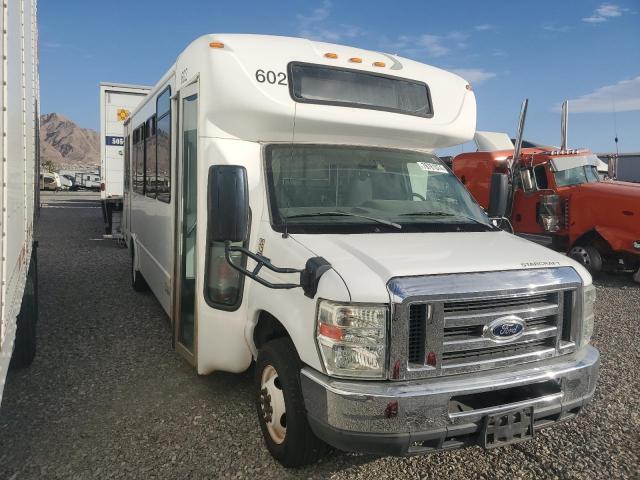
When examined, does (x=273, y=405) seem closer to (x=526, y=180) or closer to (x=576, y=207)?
(x=576, y=207)

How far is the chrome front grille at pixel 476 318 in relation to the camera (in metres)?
2.76

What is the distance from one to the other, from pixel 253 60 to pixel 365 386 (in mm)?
2390

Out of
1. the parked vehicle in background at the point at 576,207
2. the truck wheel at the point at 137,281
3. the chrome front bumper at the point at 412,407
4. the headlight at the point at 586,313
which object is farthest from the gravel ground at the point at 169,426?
the parked vehicle in background at the point at 576,207

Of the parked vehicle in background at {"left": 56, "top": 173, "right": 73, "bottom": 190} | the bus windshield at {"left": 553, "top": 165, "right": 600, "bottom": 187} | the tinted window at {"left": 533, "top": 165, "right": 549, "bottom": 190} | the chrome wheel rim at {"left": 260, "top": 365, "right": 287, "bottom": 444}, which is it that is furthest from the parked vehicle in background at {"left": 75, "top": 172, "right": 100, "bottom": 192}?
the chrome wheel rim at {"left": 260, "top": 365, "right": 287, "bottom": 444}

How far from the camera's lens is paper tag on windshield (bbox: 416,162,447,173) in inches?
172

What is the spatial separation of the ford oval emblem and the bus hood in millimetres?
253

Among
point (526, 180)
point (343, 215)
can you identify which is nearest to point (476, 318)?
point (343, 215)

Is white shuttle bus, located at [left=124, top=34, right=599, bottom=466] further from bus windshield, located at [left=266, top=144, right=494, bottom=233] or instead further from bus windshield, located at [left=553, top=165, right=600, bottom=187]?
bus windshield, located at [left=553, top=165, right=600, bottom=187]

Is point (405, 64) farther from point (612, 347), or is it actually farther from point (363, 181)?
point (612, 347)

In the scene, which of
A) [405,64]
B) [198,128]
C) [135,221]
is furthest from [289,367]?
[135,221]

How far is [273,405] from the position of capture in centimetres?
337

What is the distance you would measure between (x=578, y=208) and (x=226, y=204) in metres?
8.71

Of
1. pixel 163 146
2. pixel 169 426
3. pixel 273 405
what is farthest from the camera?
A: pixel 163 146

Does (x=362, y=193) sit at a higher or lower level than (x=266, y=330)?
higher
